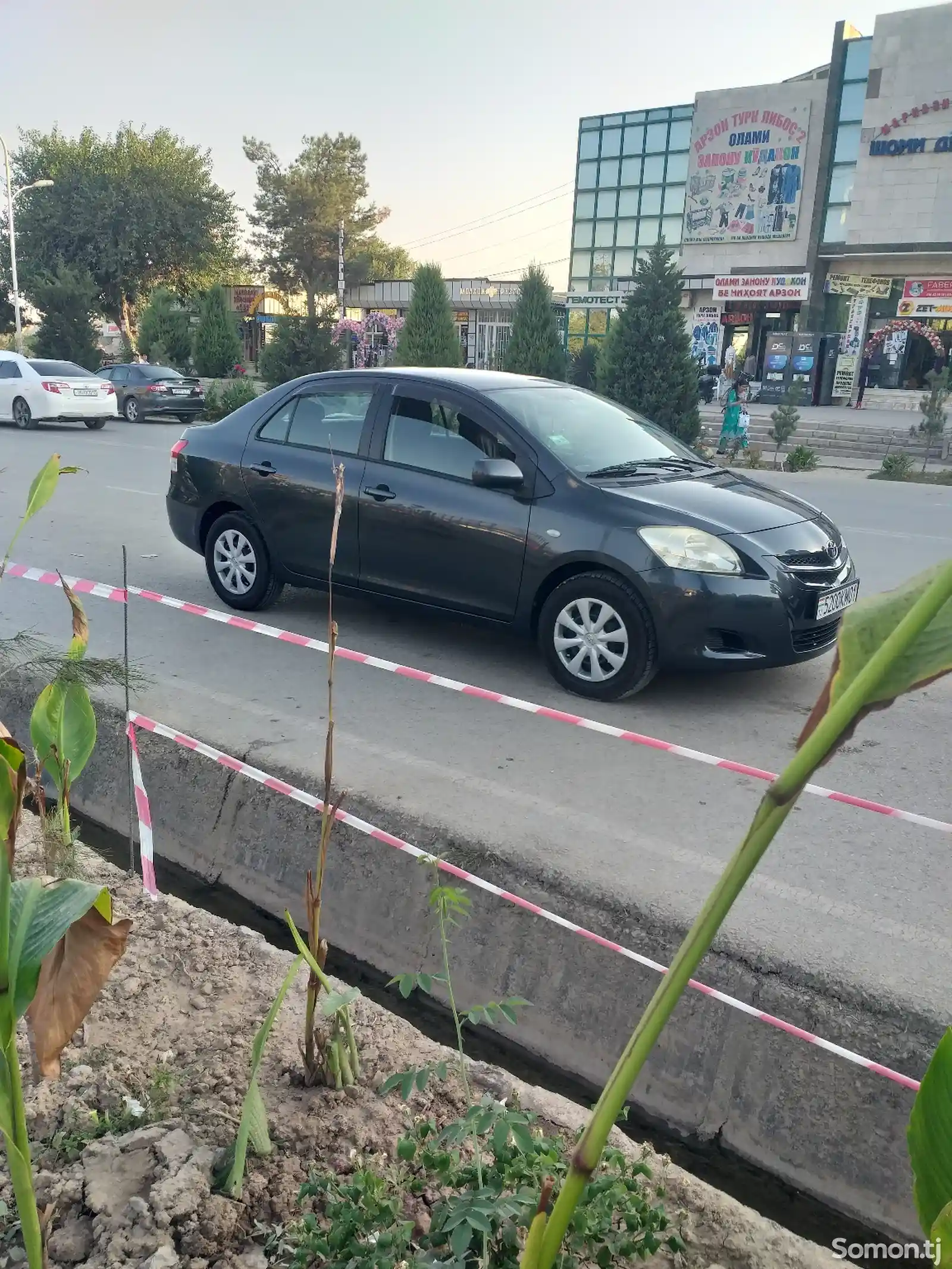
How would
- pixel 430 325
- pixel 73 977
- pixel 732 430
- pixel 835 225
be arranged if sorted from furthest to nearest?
pixel 835 225 → pixel 430 325 → pixel 732 430 → pixel 73 977

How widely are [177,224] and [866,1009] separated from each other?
167 feet

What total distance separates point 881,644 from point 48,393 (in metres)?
21.4

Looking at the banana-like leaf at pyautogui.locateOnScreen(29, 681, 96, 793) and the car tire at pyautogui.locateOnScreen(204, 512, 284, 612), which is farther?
the car tire at pyautogui.locateOnScreen(204, 512, 284, 612)

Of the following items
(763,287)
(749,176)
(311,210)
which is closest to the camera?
(763,287)

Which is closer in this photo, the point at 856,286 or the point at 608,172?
the point at 856,286

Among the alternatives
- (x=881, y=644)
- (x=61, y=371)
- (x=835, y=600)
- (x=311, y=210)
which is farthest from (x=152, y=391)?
(x=311, y=210)

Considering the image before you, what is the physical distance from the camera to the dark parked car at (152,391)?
2330 cm

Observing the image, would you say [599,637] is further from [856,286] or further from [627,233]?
[627,233]

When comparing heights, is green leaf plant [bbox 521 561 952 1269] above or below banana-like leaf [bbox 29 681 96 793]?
above

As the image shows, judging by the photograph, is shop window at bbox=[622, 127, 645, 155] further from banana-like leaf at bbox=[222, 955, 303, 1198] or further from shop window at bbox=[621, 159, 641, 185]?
banana-like leaf at bbox=[222, 955, 303, 1198]

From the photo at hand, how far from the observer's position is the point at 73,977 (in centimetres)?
179

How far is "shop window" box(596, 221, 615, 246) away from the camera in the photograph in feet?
135

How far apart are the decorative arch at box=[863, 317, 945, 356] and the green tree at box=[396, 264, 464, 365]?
13475 mm

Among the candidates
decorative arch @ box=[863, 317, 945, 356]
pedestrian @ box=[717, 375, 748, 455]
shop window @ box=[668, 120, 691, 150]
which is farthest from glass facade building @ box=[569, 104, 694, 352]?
pedestrian @ box=[717, 375, 748, 455]
